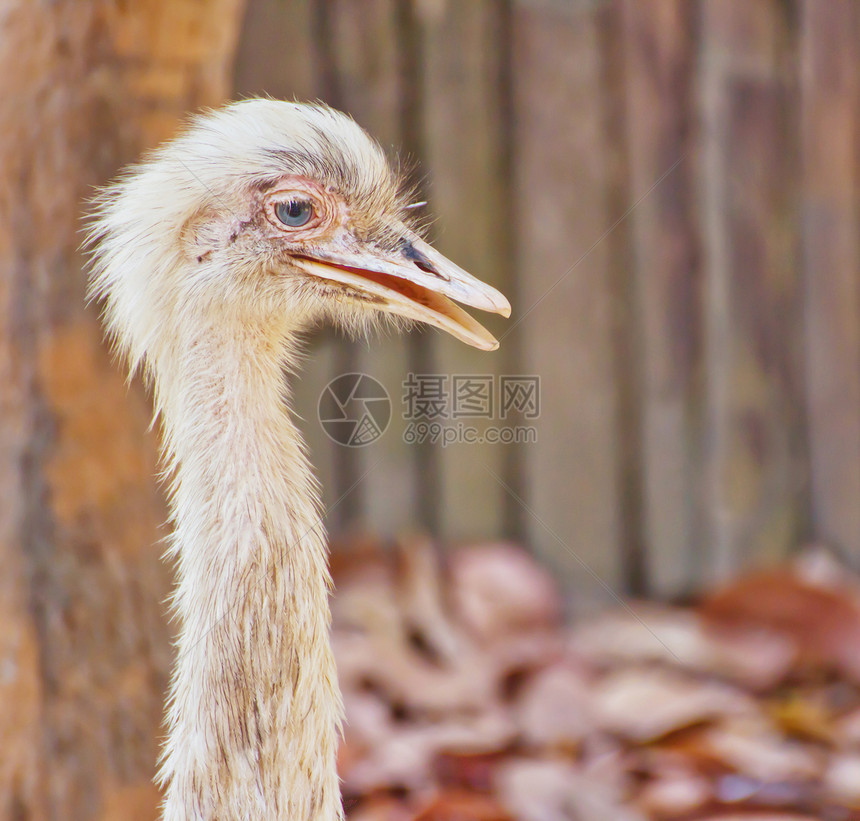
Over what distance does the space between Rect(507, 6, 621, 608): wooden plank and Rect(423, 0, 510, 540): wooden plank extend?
0.15 ft

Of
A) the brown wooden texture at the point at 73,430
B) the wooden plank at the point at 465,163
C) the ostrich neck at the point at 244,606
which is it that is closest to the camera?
the ostrich neck at the point at 244,606

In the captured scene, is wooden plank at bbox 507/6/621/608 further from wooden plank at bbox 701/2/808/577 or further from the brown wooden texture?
the brown wooden texture

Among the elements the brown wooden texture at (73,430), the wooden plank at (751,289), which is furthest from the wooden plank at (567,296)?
the brown wooden texture at (73,430)

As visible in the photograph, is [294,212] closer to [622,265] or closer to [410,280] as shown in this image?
[410,280]

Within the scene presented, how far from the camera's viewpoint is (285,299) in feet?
2.59

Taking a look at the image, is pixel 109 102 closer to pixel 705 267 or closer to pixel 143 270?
pixel 143 270

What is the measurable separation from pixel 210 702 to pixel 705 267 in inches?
50.2

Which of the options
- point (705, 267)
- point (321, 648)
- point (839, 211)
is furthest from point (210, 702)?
point (839, 211)

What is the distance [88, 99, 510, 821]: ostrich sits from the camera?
0.72 m

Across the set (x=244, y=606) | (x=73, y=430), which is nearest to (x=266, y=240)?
(x=244, y=606)

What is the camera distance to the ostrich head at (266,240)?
29.9 inches

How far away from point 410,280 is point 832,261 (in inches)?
47.4

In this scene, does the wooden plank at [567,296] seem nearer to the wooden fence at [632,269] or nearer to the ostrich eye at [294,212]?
the wooden fence at [632,269]

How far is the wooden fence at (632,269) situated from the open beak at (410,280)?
0.85 m
